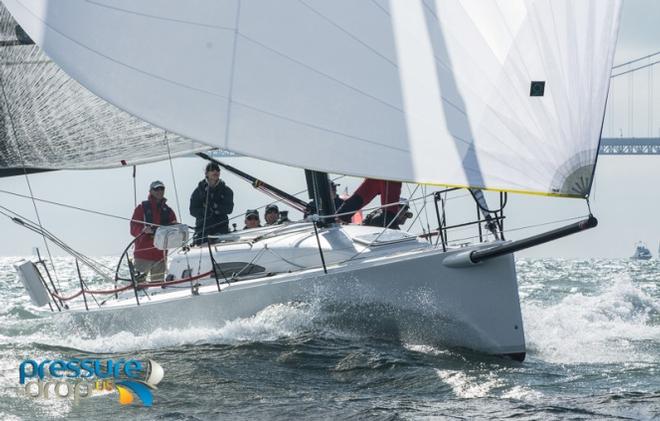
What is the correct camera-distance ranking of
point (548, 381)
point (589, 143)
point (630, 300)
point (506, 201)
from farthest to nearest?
point (630, 300) → point (506, 201) → point (548, 381) → point (589, 143)

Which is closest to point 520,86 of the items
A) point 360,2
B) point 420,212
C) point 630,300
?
point 360,2

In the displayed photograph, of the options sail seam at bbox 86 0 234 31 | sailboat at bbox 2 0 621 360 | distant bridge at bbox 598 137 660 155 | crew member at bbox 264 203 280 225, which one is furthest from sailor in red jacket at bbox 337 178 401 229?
distant bridge at bbox 598 137 660 155

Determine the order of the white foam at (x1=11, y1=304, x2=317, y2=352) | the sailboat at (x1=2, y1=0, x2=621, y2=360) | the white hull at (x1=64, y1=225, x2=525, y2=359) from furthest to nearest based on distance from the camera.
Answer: the white foam at (x1=11, y1=304, x2=317, y2=352) < the white hull at (x1=64, y1=225, x2=525, y2=359) < the sailboat at (x1=2, y1=0, x2=621, y2=360)

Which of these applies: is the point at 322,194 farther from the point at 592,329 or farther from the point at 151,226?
the point at 592,329

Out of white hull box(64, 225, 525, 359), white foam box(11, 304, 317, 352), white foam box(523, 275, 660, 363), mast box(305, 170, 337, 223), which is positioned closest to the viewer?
white hull box(64, 225, 525, 359)

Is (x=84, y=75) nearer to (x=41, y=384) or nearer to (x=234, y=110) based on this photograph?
(x=234, y=110)

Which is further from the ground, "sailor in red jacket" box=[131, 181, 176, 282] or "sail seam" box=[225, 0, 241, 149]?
"sail seam" box=[225, 0, 241, 149]

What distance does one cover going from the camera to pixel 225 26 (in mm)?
4430

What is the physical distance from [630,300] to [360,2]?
6041mm

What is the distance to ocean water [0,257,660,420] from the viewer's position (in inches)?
153

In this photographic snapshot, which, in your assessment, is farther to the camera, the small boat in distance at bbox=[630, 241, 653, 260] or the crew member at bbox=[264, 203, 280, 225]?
the small boat in distance at bbox=[630, 241, 653, 260]

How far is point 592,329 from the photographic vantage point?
7.15m

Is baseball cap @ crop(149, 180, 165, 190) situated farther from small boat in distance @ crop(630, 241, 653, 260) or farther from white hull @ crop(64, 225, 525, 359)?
small boat in distance @ crop(630, 241, 653, 260)
